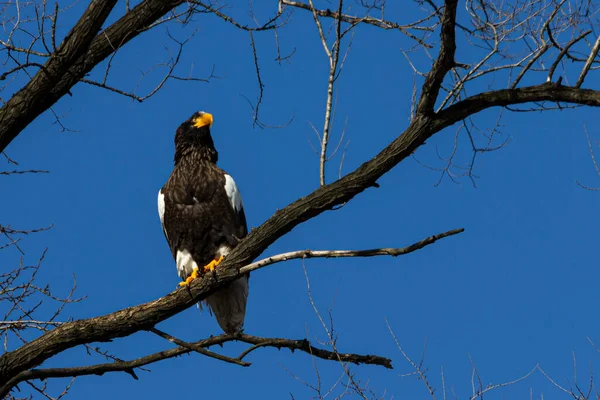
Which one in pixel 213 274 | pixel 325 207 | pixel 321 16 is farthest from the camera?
pixel 321 16

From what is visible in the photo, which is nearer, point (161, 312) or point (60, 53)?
point (161, 312)

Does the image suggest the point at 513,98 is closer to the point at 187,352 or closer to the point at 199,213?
the point at 187,352

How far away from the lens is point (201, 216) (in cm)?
589

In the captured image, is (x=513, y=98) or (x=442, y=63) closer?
(x=442, y=63)

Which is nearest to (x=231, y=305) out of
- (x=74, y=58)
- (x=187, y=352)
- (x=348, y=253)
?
(x=187, y=352)

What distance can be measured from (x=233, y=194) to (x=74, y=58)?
1770 millimetres

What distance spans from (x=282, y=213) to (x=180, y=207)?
2.08 metres

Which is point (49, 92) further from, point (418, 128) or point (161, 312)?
point (418, 128)

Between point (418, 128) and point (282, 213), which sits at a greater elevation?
point (418, 128)

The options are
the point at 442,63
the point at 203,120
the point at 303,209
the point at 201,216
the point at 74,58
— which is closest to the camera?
the point at 442,63

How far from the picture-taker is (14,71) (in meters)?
4.30

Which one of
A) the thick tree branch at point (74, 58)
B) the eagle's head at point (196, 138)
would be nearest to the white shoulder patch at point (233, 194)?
the eagle's head at point (196, 138)

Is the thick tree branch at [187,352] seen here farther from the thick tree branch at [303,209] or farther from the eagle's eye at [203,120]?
the eagle's eye at [203,120]

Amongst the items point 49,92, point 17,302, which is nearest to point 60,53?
point 49,92
